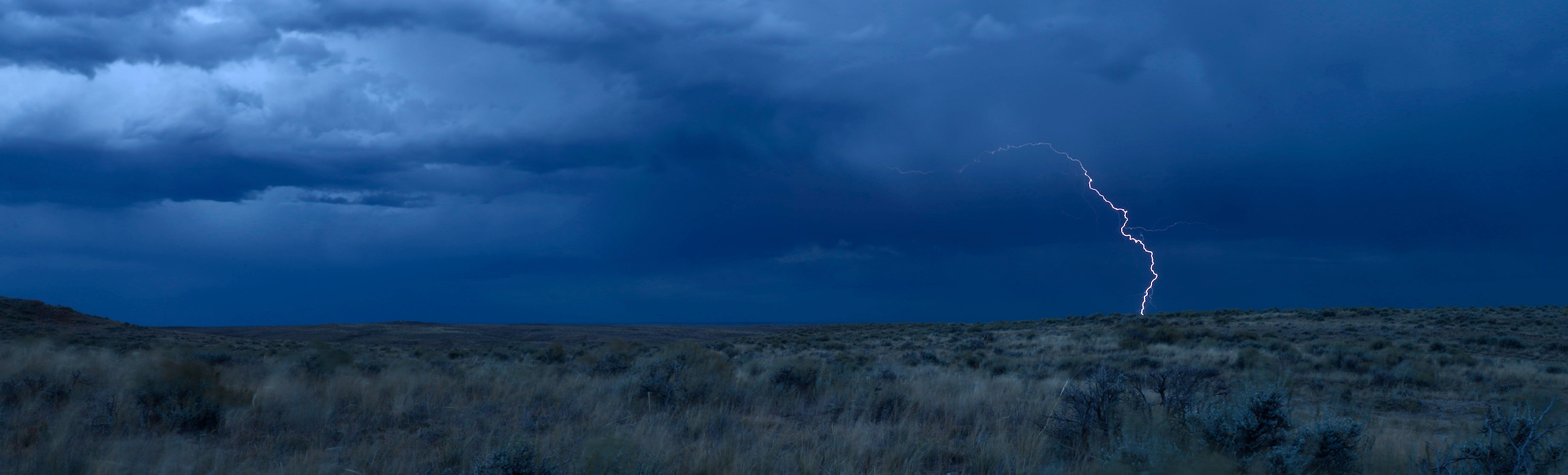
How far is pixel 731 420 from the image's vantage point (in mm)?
7367

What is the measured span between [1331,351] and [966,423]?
16.1m

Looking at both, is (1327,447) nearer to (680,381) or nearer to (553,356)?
(680,381)

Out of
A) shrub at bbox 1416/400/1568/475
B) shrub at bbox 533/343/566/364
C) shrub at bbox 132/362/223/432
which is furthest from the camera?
shrub at bbox 533/343/566/364

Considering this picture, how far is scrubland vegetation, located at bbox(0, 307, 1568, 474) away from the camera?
4980mm

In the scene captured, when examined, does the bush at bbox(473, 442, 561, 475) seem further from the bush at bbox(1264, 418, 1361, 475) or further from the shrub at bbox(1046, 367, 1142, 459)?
the bush at bbox(1264, 418, 1361, 475)

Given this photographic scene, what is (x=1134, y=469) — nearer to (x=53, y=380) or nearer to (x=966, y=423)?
(x=966, y=423)

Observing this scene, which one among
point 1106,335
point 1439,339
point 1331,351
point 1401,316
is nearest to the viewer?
point 1331,351

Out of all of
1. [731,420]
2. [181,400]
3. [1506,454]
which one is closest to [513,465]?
[731,420]

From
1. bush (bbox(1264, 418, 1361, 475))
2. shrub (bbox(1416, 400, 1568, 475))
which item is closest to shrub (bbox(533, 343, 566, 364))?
bush (bbox(1264, 418, 1361, 475))

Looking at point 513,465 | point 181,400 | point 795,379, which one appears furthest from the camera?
point 795,379

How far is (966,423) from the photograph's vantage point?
292 inches

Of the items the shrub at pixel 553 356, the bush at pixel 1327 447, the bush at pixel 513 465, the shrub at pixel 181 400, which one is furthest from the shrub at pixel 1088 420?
the shrub at pixel 553 356

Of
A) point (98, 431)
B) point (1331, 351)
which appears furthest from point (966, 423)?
point (1331, 351)

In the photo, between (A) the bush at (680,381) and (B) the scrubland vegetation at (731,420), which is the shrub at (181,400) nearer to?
(B) the scrubland vegetation at (731,420)
